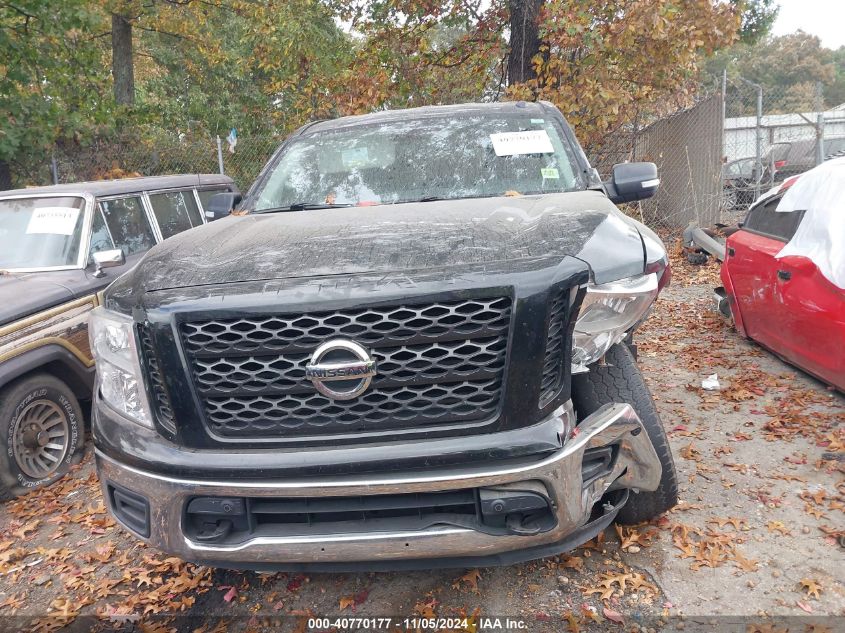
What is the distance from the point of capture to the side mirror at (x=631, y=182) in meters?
3.55

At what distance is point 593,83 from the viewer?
330 inches

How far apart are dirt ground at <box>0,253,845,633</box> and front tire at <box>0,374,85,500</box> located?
176mm

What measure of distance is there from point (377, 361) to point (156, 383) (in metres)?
Answer: 0.81

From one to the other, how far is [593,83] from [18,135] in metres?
8.69

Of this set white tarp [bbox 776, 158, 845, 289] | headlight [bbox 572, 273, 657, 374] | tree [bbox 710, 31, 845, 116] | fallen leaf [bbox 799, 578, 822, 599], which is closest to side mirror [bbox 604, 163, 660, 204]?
white tarp [bbox 776, 158, 845, 289]

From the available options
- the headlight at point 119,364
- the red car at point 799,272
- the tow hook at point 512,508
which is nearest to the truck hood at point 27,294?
the headlight at point 119,364

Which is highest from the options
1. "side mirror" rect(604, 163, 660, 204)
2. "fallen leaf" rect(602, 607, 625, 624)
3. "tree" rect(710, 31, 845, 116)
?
"tree" rect(710, 31, 845, 116)

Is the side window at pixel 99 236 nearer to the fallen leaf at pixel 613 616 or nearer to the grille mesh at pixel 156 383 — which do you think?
the grille mesh at pixel 156 383

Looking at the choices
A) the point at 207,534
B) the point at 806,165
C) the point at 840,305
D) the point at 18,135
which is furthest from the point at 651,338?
the point at 806,165

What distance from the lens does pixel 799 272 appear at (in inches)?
165

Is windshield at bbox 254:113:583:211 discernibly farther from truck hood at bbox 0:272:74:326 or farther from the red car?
the red car

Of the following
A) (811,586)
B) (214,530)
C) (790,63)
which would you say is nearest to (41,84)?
(214,530)

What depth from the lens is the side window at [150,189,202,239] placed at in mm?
5422

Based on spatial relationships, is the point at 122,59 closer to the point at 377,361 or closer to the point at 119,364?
the point at 119,364
